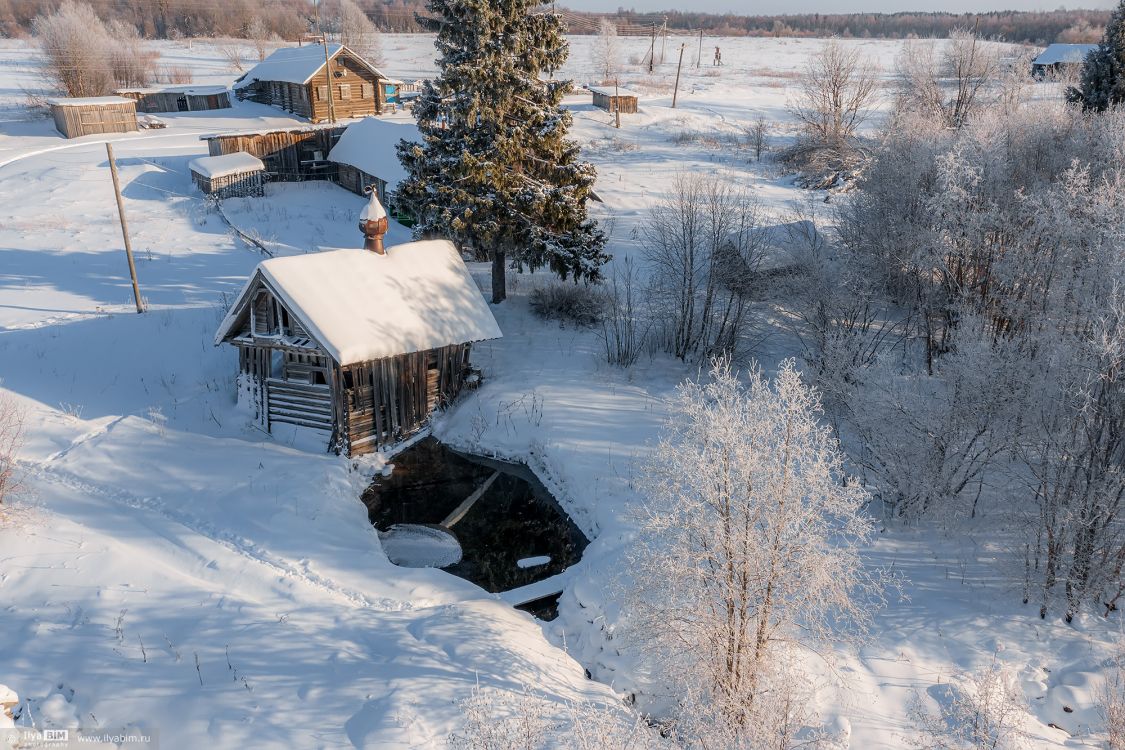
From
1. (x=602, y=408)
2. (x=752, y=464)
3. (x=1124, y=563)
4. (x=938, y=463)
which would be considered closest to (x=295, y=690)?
(x=752, y=464)

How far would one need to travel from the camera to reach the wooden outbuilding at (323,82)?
4528 centimetres

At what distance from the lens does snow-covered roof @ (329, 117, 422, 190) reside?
31.6 m

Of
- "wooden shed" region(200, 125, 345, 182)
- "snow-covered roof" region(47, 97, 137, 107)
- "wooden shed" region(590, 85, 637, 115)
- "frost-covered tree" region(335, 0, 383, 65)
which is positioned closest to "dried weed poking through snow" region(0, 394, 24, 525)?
"wooden shed" region(200, 125, 345, 182)

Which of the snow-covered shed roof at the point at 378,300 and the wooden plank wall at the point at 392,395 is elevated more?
the snow-covered shed roof at the point at 378,300

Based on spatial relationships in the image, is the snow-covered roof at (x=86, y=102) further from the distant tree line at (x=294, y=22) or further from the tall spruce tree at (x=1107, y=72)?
the tall spruce tree at (x=1107, y=72)

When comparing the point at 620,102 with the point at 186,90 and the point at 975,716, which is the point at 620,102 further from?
the point at 975,716

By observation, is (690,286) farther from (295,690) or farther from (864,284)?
(295,690)

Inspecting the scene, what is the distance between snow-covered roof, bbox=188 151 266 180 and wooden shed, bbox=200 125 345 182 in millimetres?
1171

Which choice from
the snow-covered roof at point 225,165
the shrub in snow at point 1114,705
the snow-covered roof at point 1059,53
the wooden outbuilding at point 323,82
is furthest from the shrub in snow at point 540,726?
the snow-covered roof at point 1059,53

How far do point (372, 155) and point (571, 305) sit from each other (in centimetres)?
1513

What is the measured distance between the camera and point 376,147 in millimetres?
33500

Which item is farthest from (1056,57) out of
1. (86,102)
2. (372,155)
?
(86,102)

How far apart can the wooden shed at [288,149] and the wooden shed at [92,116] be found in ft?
36.9

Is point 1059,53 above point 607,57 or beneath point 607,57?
above
